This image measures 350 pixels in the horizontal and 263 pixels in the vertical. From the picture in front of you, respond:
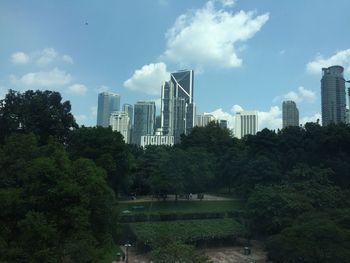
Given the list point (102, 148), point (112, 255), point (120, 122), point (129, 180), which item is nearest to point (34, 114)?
point (102, 148)

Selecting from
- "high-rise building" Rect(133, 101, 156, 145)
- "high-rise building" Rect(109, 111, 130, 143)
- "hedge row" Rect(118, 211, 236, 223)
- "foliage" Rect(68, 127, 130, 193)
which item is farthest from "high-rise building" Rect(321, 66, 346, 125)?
"high-rise building" Rect(133, 101, 156, 145)

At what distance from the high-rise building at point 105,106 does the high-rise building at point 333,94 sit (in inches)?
2846

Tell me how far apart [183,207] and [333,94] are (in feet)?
160

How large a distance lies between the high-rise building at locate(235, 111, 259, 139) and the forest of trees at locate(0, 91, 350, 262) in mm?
46563

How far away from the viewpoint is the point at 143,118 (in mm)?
111750

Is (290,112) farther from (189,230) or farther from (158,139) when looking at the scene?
(189,230)

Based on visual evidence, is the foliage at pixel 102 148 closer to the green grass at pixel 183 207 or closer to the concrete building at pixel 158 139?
the green grass at pixel 183 207

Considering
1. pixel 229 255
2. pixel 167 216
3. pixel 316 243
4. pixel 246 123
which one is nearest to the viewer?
pixel 316 243

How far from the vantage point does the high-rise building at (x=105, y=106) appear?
426 ft

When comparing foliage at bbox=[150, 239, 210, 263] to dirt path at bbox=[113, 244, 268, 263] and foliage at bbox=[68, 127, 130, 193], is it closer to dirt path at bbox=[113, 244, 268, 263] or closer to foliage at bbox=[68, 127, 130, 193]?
dirt path at bbox=[113, 244, 268, 263]

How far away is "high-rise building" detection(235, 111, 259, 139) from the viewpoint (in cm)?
9938

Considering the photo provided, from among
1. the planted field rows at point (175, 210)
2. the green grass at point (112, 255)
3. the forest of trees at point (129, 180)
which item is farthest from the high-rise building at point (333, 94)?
the green grass at point (112, 255)

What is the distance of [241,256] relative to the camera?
28.5 metres

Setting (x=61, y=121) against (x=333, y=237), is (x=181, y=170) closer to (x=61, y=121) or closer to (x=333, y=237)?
(x=61, y=121)
